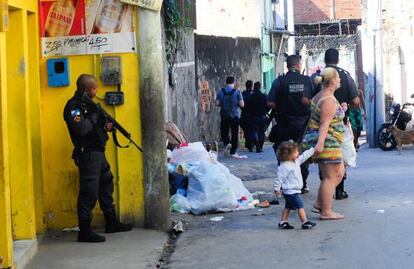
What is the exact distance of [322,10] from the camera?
5109 cm

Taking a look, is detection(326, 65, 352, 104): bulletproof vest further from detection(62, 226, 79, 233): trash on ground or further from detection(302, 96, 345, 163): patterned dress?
detection(62, 226, 79, 233): trash on ground

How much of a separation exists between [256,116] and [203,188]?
10438 millimetres

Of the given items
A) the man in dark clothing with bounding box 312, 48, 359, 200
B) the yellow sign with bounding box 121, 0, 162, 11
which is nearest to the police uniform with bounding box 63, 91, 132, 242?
the yellow sign with bounding box 121, 0, 162, 11

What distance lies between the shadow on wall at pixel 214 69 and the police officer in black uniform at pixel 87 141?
39.1 ft

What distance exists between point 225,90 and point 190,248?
11.2 metres

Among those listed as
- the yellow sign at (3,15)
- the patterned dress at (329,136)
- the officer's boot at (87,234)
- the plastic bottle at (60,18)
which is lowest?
the officer's boot at (87,234)

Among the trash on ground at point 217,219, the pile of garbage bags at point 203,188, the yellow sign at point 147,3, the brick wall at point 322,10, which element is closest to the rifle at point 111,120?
the yellow sign at point 147,3

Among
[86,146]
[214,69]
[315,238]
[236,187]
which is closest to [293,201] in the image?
[315,238]

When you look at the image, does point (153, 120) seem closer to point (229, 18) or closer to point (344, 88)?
point (344, 88)

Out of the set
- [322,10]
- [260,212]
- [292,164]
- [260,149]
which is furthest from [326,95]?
[322,10]

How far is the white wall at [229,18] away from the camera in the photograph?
28.2m

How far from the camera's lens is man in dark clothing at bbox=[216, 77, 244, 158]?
19.0 metres

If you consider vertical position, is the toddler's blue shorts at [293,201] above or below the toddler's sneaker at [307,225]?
above

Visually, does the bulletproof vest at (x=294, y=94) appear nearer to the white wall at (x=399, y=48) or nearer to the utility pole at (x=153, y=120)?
the utility pole at (x=153, y=120)
